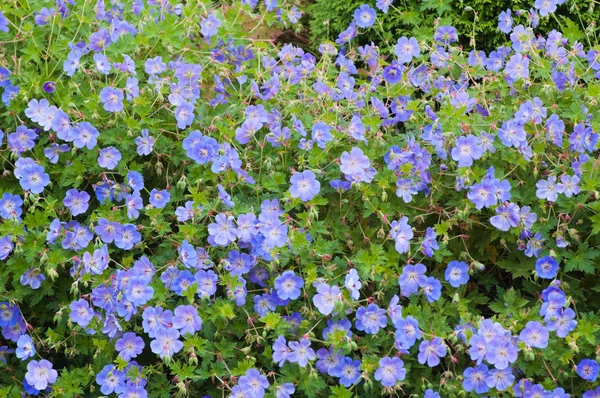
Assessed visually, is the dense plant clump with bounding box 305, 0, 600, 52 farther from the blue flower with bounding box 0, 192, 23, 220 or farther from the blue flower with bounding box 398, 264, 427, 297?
the blue flower with bounding box 0, 192, 23, 220

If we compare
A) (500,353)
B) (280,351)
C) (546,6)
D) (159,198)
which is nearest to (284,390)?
(280,351)

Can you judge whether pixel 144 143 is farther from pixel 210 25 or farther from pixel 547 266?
pixel 547 266

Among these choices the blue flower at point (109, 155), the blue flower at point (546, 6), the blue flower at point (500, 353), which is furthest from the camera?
the blue flower at point (546, 6)

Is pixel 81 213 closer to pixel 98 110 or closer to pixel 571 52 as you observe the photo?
pixel 98 110

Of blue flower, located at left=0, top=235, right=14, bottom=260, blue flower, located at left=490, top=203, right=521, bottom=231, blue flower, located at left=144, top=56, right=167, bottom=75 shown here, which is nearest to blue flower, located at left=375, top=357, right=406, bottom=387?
blue flower, located at left=490, top=203, right=521, bottom=231

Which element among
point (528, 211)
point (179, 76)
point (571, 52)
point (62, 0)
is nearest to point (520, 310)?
point (528, 211)

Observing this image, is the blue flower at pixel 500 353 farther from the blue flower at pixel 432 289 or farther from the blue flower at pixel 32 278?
the blue flower at pixel 32 278

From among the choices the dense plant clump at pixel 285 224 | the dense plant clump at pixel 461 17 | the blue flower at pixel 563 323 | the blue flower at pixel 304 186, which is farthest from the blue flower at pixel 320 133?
the dense plant clump at pixel 461 17

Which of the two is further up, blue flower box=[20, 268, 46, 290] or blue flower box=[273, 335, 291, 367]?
blue flower box=[273, 335, 291, 367]
